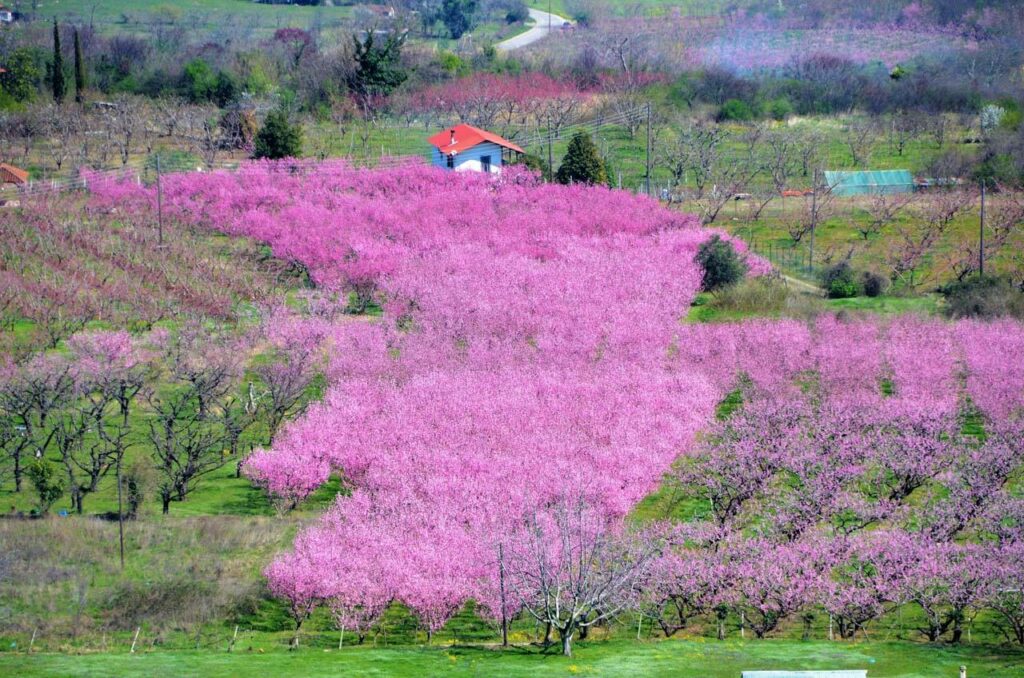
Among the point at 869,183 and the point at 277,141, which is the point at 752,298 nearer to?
the point at 869,183

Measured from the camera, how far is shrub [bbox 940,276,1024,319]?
190ft

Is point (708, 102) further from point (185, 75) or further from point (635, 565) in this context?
point (635, 565)

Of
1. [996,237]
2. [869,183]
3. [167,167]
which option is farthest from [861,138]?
[167,167]

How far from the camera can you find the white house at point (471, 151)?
8019 cm

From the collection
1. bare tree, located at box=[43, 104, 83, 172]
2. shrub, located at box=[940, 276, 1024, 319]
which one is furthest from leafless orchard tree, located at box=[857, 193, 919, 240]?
bare tree, located at box=[43, 104, 83, 172]

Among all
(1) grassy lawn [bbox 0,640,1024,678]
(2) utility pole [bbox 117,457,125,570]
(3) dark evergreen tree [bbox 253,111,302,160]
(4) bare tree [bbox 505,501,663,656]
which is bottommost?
(1) grassy lawn [bbox 0,640,1024,678]

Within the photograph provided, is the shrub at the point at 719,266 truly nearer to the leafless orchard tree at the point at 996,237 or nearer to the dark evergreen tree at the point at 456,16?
the leafless orchard tree at the point at 996,237

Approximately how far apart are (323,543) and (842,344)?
24490mm

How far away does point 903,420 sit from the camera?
45.1m

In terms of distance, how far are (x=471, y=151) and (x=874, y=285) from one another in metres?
25.9

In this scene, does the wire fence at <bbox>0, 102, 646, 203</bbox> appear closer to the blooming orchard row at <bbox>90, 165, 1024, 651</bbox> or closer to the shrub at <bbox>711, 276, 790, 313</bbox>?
the blooming orchard row at <bbox>90, 165, 1024, 651</bbox>

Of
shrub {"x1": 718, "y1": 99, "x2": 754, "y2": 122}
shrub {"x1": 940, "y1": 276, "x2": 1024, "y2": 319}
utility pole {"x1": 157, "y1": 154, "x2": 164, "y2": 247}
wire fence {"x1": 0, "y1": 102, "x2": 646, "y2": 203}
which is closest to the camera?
shrub {"x1": 940, "y1": 276, "x2": 1024, "y2": 319}

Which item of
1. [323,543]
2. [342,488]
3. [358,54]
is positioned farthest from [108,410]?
[358,54]

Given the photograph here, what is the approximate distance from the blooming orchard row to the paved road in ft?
225
